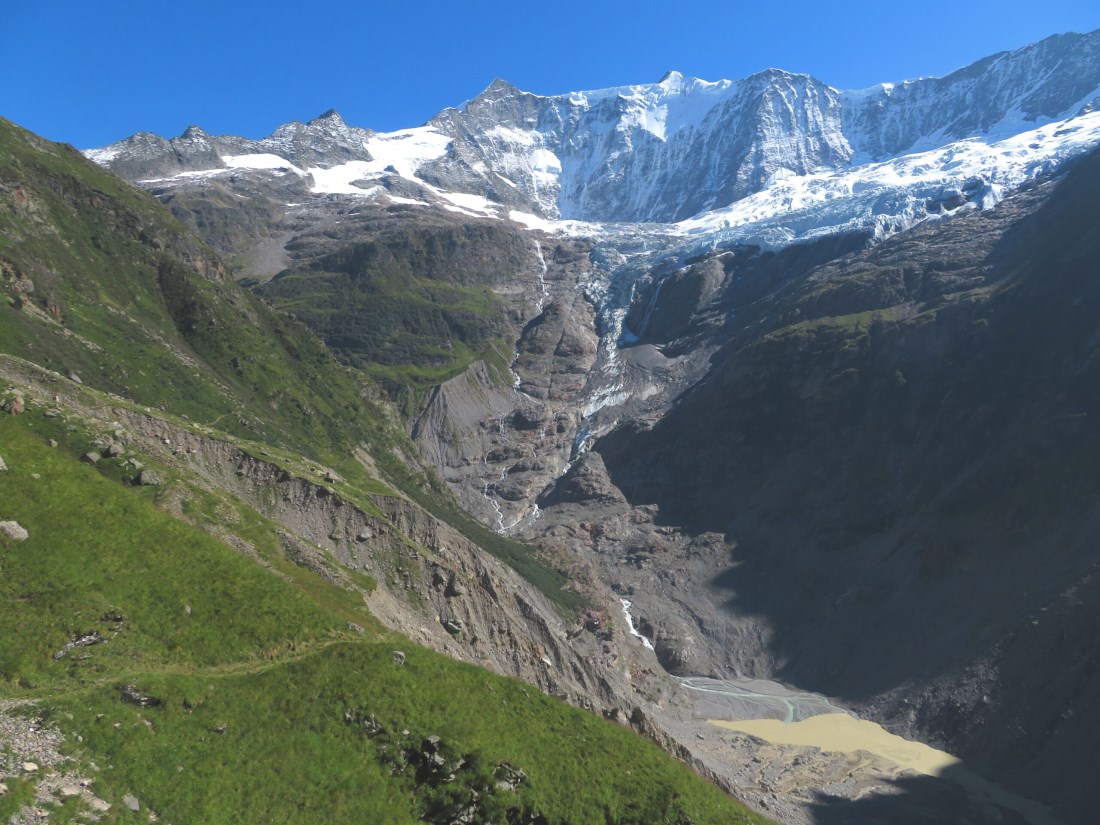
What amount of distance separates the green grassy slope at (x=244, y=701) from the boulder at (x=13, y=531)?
12.7 inches

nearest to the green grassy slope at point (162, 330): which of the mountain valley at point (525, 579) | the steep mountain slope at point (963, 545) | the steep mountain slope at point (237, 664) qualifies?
the mountain valley at point (525, 579)

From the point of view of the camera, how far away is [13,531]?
119 ft

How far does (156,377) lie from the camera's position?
99.8 meters

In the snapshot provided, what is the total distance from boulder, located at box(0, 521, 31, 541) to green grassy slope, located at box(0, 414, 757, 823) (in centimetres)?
Result: 32

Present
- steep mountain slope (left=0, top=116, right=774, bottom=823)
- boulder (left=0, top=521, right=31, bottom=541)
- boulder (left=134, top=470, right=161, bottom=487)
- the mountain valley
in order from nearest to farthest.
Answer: steep mountain slope (left=0, top=116, right=774, bottom=823)
the mountain valley
boulder (left=0, top=521, right=31, bottom=541)
boulder (left=134, top=470, right=161, bottom=487)

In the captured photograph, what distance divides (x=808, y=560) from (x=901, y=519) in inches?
777

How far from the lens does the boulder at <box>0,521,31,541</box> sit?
35969 mm

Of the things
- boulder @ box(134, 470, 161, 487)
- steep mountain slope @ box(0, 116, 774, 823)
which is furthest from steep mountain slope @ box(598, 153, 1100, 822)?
boulder @ box(134, 470, 161, 487)

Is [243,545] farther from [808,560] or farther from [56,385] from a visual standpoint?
[808,560]

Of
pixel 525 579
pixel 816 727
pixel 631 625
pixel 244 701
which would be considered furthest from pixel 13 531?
pixel 631 625

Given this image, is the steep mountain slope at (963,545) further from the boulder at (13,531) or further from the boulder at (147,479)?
the boulder at (13,531)

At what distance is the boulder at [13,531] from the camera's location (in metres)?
36.0

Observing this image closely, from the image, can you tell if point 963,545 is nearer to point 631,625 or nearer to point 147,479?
point 631,625

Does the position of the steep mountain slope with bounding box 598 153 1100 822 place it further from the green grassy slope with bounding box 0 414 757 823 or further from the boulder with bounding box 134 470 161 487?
the boulder with bounding box 134 470 161 487
